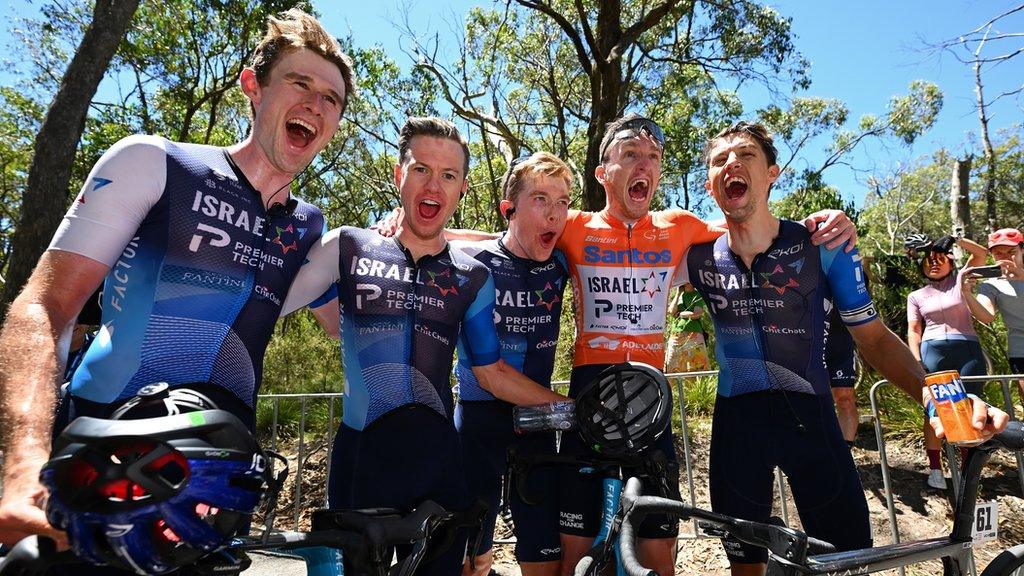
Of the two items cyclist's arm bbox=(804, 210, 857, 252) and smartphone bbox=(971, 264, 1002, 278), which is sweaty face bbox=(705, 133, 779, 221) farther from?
smartphone bbox=(971, 264, 1002, 278)

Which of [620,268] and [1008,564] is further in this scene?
[620,268]

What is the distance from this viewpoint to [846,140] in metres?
27.6

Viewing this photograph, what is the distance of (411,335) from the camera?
2.86 metres

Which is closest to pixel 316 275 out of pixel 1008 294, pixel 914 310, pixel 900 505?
pixel 914 310

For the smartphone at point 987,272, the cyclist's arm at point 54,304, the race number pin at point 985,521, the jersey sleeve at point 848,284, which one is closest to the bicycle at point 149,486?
the cyclist's arm at point 54,304

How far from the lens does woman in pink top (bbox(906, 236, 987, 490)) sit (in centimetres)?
649

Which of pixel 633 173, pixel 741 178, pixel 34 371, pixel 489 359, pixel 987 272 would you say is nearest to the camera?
pixel 34 371

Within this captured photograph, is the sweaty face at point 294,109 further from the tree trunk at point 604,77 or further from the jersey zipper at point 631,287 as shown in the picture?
the tree trunk at point 604,77

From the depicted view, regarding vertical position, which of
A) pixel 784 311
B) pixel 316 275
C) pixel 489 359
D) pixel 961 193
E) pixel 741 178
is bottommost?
pixel 489 359

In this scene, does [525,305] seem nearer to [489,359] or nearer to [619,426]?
[489,359]

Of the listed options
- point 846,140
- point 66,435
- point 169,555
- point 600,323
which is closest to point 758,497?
point 600,323

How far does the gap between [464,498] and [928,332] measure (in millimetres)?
6338

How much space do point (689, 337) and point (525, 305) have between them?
699 centimetres

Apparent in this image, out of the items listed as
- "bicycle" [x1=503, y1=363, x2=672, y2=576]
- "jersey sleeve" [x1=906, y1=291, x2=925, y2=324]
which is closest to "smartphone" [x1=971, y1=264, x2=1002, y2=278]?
A: "jersey sleeve" [x1=906, y1=291, x2=925, y2=324]
